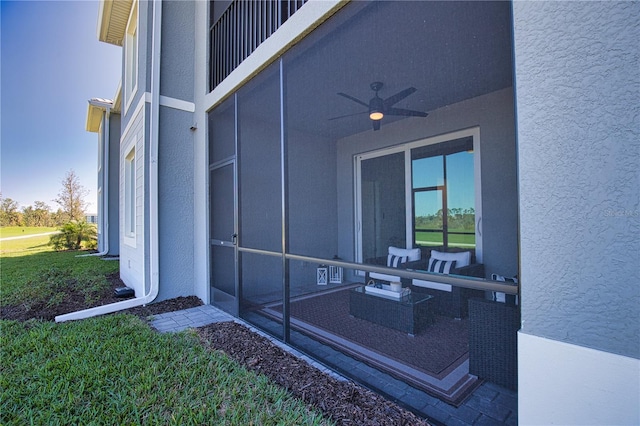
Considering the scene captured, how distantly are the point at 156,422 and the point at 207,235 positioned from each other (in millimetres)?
2984

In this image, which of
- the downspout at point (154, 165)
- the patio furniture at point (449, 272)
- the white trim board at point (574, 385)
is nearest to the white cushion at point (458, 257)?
the patio furniture at point (449, 272)

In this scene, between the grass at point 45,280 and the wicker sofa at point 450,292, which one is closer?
the wicker sofa at point 450,292

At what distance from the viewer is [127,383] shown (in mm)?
2209

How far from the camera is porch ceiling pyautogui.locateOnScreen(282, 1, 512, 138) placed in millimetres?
2814

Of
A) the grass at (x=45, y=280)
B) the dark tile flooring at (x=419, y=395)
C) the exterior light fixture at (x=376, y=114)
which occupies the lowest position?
the dark tile flooring at (x=419, y=395)

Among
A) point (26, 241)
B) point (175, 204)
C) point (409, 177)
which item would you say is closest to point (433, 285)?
point (409, 177)

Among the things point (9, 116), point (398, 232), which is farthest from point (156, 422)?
point (9, 116)

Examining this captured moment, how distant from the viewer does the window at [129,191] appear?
589 centimetres

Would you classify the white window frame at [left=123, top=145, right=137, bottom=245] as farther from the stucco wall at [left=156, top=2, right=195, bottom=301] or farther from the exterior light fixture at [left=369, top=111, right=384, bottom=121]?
the exterior light fixture at [left=369, top=111, right=384, bottom=121]

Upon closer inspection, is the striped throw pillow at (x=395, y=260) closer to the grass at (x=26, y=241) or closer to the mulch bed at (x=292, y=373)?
the mulch bed at (x=292, y=373)

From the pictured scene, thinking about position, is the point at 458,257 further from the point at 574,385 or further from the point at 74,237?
the point at 74,237

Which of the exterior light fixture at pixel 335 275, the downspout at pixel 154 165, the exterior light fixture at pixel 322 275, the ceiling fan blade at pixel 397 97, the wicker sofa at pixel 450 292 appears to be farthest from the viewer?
the exterior light fixture at pixel 322 275

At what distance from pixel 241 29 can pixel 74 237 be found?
12051 millimetres

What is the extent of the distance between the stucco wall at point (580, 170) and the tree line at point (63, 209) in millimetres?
20806
